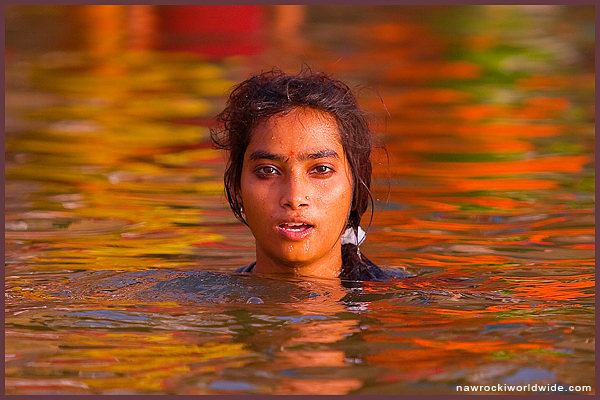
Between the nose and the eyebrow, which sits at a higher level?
the eyebrow

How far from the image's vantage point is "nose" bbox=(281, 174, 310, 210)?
14.5 ft

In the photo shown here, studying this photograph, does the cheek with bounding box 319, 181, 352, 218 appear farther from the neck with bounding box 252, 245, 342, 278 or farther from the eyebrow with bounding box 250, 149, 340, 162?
the neck with bounding box 252, 245, 342, 278

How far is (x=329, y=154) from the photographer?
4.58 m

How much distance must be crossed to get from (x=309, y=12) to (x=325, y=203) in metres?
18.1

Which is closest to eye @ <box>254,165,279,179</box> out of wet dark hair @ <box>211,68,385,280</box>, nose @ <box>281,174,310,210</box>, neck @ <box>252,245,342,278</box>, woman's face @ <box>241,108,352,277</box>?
woman's face @ <box>241,108,352,277</box>

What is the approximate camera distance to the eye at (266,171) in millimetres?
4555

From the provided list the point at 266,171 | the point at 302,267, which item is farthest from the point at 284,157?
the point at 302,267

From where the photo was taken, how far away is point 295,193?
4422 mm

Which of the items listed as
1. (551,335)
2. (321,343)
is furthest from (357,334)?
(551,335)

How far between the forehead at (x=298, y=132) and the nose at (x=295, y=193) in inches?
6.2

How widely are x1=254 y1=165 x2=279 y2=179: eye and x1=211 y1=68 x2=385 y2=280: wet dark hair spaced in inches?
9.1

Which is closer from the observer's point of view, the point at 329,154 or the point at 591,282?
the point at 329,154

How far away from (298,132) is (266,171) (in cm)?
26

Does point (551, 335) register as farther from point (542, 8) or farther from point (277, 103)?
point (542, 8)
